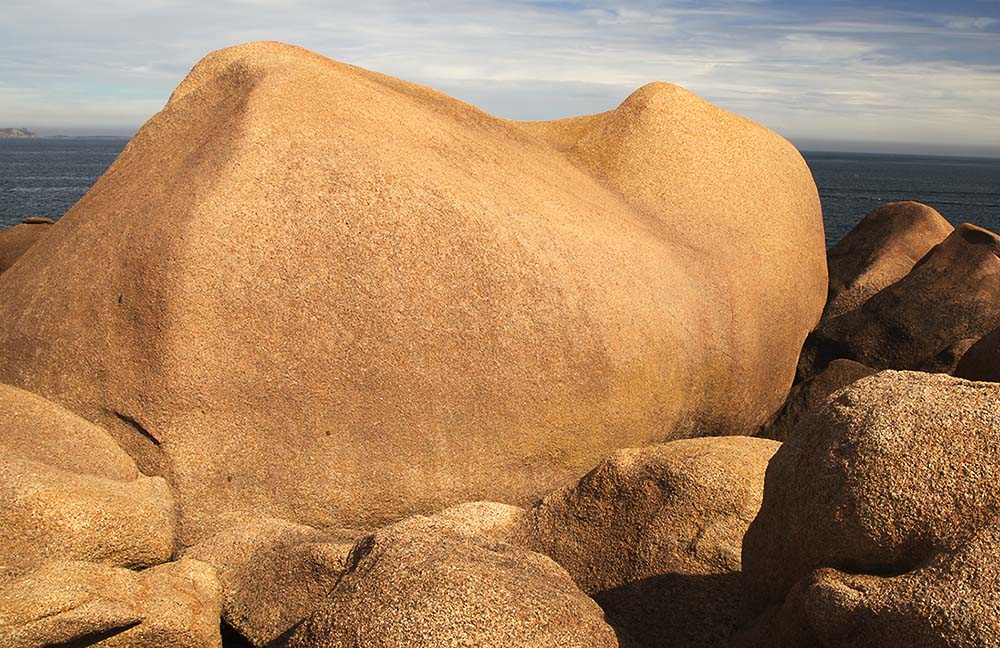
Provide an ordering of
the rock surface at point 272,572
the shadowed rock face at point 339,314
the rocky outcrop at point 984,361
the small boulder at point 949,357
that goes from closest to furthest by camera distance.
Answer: the rock surface at point 272,572
the shadowed rock face at point 339,314
the rocky outcrop at point 984,361
the small boulder at point 949,357

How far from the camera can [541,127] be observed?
27.6 ft

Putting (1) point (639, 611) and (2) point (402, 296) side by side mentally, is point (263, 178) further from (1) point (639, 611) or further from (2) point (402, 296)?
(1) point (639, 611)

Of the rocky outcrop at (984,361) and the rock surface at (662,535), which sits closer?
the rock surface at (662,535)

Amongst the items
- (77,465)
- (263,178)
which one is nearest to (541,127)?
(263,178)

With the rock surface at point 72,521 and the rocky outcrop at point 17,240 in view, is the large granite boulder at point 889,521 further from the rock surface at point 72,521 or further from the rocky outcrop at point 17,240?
the rocky outcrop at point 17,240

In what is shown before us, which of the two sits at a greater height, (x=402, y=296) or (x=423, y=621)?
(x=402, y=296)

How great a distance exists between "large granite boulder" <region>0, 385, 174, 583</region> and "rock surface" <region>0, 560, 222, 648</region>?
217 millimetres

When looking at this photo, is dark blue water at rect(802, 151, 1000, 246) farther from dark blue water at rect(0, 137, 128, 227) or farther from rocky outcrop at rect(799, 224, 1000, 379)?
dark blue water at rect(0, 137, 128, 227)

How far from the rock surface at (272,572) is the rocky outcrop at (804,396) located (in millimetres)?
3658

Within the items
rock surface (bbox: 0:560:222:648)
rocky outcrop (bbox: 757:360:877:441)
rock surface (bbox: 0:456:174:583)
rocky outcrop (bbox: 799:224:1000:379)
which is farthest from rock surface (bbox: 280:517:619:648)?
rocky outcrop (bbox: 799:224:1000:379)

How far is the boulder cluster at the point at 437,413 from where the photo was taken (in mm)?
3348

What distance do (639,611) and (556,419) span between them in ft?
5.34

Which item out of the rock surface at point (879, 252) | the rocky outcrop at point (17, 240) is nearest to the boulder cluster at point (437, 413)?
the rock surface at point (879, 252)

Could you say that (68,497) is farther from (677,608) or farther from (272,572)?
(677,608)
